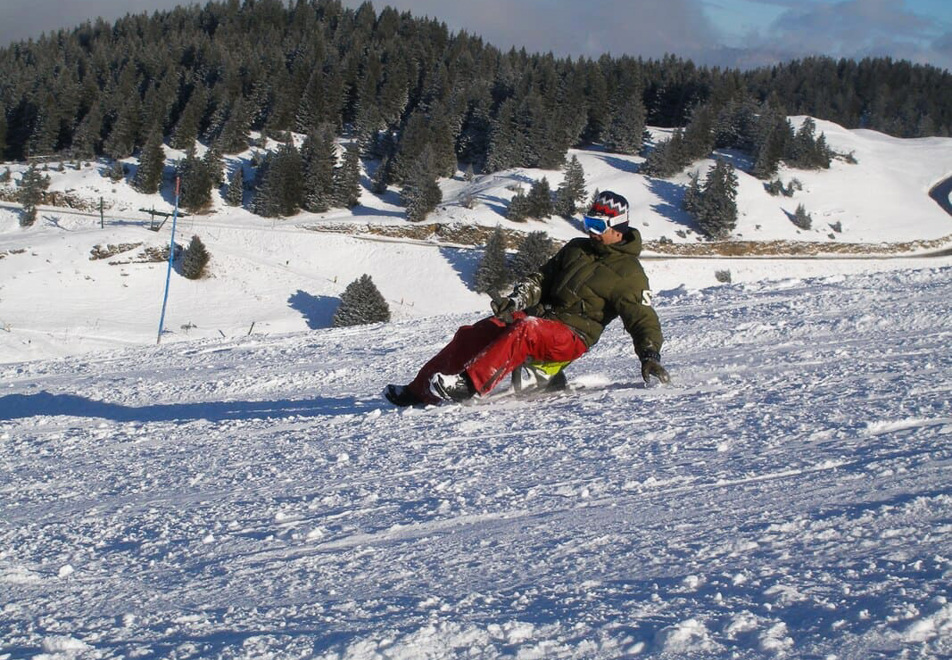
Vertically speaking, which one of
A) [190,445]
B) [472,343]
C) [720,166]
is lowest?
[190,445]

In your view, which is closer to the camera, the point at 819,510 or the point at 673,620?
the point at 673,620

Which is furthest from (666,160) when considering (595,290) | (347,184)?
(595,290)

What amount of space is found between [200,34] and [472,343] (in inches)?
3990

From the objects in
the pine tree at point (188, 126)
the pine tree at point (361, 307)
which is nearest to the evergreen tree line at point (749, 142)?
the pine tree at point (361, 307)

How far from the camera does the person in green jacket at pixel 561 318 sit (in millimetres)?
5996

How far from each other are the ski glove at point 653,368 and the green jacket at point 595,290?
9.2 inches

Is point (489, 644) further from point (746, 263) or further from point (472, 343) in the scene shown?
point (746, 263)

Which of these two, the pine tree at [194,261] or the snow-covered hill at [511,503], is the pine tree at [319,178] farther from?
the snow-covered hill at [511,503]

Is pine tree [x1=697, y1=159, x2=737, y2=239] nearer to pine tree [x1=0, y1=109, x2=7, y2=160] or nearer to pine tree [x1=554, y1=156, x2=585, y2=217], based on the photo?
pine tree [x1=554, y1=156, x2=585, y2=217]

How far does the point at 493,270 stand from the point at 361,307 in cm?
934

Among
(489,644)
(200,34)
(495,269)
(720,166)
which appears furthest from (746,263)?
(200,34)

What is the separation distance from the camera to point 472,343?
6160mm

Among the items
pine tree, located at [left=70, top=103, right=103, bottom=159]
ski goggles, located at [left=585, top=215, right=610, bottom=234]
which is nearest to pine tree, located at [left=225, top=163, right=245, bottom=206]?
pine tree, located at [left=70, top=103, right=103, bottom=159]

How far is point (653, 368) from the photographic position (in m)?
5.81
